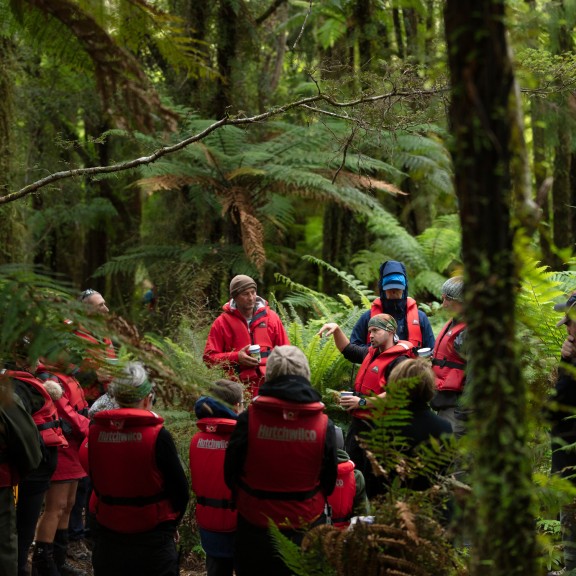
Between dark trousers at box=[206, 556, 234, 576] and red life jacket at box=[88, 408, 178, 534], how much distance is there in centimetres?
49

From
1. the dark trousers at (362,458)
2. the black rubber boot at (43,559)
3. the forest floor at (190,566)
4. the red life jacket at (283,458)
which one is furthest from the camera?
the forest floor at (190,566)

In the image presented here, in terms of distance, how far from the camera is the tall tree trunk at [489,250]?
1937 mm

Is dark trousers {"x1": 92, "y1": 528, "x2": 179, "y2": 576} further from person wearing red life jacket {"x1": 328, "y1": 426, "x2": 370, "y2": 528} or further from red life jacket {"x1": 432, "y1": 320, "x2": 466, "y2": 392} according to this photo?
red life jacket {"x1": 432, "y1": 320, "x2": 466, "y2": 392}

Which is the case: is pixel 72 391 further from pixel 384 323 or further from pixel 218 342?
pixel 384 323

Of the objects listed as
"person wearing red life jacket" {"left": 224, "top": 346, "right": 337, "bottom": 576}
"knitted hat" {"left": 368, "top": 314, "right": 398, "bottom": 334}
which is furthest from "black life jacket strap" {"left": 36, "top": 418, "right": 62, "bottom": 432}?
"knitted hat" {"left": 368, "top": 314, "right": 398, "bottom": 334}

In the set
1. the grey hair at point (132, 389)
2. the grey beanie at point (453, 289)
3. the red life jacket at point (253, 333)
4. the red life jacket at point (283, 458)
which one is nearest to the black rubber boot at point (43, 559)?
the grey hair at point (132, 389)

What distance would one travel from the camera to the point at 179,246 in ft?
34.4

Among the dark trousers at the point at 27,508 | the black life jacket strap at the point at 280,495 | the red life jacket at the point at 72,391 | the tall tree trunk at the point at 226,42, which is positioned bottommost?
the dark trousers at the point at 27,508

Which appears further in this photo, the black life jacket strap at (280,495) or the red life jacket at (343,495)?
the red life jacket at (343,495)

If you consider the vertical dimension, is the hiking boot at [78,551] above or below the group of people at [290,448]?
below

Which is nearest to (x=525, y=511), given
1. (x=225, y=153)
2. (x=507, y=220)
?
(x=507, y=220)

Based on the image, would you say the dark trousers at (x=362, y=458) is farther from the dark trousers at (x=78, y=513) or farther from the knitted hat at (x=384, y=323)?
the dark trousers at (x=78, y=513)

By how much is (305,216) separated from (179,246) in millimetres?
5301

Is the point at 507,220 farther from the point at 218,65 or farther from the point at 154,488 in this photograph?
the point at 218,65
